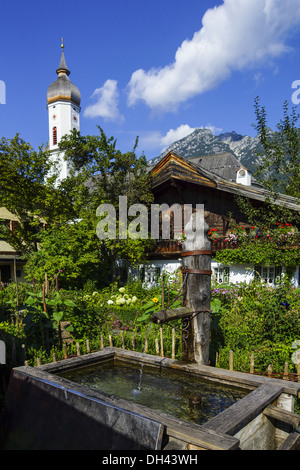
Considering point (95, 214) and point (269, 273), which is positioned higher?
point (95, 214)

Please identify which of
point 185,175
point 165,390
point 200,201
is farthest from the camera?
point 200,201

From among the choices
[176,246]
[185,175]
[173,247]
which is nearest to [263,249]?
[176,246]

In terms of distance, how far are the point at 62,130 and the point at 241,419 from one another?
47815 millimetres

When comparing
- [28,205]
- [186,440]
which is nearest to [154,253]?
[28,205]

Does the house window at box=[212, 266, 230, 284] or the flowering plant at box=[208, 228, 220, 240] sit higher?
the flowering plant at box=[208, 228, 220, 240]

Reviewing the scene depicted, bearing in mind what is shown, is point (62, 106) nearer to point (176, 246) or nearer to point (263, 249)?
point (176, 246)

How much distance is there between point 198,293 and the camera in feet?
16.3

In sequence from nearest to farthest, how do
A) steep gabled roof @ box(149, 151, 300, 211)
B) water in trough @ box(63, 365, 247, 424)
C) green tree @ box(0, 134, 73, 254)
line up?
water in trough @ box(63, 365, 247, 424) < steep gabled roof @ box(149, 151, 300, 211) < green tree @ box(0, 134, 73, 254)

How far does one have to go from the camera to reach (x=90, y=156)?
16.3m

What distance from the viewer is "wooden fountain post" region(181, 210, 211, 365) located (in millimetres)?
4957

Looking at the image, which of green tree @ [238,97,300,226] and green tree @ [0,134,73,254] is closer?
green tree @ [238,97,300,226]

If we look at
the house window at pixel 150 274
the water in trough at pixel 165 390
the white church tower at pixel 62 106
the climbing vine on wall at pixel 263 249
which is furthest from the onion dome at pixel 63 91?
the water in trough at pixel 165 390

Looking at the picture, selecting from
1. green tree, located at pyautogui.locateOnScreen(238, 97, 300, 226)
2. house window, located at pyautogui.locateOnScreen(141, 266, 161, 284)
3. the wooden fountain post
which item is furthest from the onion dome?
the wooden fountain post

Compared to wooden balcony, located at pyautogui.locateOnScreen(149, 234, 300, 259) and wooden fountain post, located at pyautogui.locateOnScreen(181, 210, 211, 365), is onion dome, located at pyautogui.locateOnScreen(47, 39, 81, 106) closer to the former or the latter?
wooden balcony, located at pyautogui.locateOnScreen(149, 234, 300, 259)
